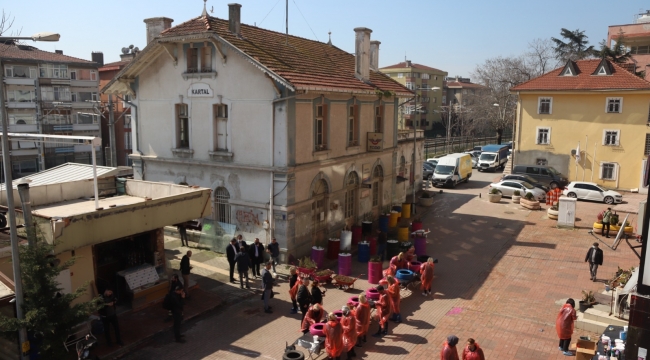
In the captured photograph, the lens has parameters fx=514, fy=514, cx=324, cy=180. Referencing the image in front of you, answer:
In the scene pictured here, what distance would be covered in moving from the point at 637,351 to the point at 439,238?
13744 mm

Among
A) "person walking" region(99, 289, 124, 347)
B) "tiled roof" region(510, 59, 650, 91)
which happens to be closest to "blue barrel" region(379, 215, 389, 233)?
"person walking" region(99, 289, 124, 347)

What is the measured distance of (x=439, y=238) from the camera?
77.3ft

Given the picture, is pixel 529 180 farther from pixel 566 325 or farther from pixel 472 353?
pixel 472 353

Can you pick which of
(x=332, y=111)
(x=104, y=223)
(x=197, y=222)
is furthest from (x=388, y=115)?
(x=104, y=223)

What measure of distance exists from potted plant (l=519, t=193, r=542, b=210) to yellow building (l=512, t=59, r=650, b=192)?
8.49m

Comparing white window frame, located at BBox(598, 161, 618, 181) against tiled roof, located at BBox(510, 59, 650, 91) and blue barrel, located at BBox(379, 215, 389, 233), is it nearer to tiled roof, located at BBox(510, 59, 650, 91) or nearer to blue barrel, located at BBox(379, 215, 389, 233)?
tiled roof, located at BBox(510, 59, 650, 91)

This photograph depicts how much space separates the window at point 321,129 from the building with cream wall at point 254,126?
0.14 feet

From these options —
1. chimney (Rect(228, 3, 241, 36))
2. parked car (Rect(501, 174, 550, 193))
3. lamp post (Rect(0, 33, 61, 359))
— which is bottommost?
parked car (Rect(501, 174, 550, 193))

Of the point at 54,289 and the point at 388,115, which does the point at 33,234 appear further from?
the point at 388,115

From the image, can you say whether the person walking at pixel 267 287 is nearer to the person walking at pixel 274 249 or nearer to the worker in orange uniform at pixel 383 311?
the person walking at pixel 274 249

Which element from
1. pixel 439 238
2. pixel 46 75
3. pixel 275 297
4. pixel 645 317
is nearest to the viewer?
pixel 645 317

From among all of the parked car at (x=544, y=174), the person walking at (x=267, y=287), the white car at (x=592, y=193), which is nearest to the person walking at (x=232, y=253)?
the person walking at (x=267, y=287)

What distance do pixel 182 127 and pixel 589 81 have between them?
96.0 feet

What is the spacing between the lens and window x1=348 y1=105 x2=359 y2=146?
74.9 ft
